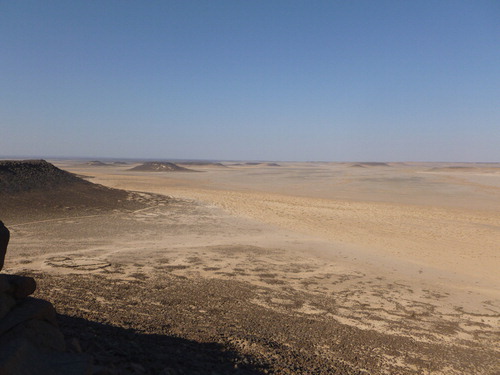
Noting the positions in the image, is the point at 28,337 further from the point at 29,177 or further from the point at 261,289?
the point at 29,177

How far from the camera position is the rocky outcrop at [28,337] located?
3389 millimetres

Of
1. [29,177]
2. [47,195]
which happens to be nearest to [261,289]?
[47,195]

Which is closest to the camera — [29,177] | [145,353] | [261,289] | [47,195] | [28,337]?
[28,337]

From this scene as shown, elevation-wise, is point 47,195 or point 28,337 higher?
point 28,337

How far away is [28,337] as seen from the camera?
149 inches

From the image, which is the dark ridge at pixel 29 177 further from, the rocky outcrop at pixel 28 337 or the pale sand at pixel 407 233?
the rocky outcrop at pixel 28 337

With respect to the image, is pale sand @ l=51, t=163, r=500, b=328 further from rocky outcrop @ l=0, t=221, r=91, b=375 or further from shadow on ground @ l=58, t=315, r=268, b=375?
rocky outcrop @ l=0, t=221, r=91, b=375

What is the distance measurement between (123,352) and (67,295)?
3301 mm

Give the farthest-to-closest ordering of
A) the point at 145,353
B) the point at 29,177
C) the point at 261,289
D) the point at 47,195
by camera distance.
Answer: the point at 29,177 → the point at 47,195 → the point at 261,289 → the point at 145,353

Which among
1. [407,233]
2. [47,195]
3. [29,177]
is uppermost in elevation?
[29,177]

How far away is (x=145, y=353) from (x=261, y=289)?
14.6 feet

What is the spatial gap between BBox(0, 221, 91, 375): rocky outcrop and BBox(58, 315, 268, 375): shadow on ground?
28cm

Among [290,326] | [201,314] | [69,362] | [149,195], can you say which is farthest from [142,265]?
[149,195]

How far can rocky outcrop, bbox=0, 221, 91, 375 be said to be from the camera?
11.1 feet
